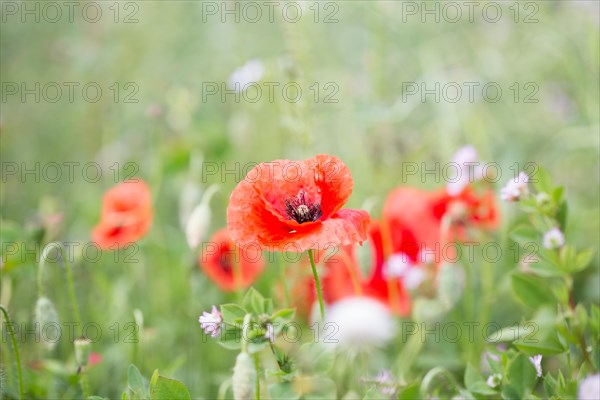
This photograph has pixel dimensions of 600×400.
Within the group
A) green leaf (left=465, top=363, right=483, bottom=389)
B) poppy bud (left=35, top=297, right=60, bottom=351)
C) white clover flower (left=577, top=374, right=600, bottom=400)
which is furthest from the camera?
poppy bud (left=35, top=297, right=60, bottom=351)

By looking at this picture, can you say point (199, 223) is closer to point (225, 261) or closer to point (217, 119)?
point (225, 261)

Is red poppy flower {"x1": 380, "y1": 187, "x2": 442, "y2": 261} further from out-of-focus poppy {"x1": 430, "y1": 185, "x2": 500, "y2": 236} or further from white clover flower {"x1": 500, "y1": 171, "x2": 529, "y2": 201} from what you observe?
white clover flower {"x1": 500, "y1": 171, "x2": 529, "y2": 201}

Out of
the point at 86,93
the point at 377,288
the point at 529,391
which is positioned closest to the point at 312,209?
the point at 529,391

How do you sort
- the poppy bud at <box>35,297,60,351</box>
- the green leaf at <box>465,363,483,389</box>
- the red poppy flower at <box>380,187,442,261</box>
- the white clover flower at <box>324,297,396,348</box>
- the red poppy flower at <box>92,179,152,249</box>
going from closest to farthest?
the white clover flower at <box>324,297,396,348</box>, the green leaf at <box>465,363,483,389</box>, the poppy bud at <box>35,297,60,351</box>, the red poppy flower at <box>380,187,442,261</box>, the red poppy flower at <box>92,179,152,249</box>

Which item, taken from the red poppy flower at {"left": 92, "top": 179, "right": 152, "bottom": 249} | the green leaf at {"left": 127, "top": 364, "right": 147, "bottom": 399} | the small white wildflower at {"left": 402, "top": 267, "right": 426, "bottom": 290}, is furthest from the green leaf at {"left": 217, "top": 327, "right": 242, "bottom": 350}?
the red poppy flower at {"left": 92, "top": 179, "right": 152, "bottom": 249}

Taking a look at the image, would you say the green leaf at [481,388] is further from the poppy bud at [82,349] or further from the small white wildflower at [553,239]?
the poppy bud at [82,349]

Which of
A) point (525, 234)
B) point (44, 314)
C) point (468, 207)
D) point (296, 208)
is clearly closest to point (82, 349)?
point (44, 314)
